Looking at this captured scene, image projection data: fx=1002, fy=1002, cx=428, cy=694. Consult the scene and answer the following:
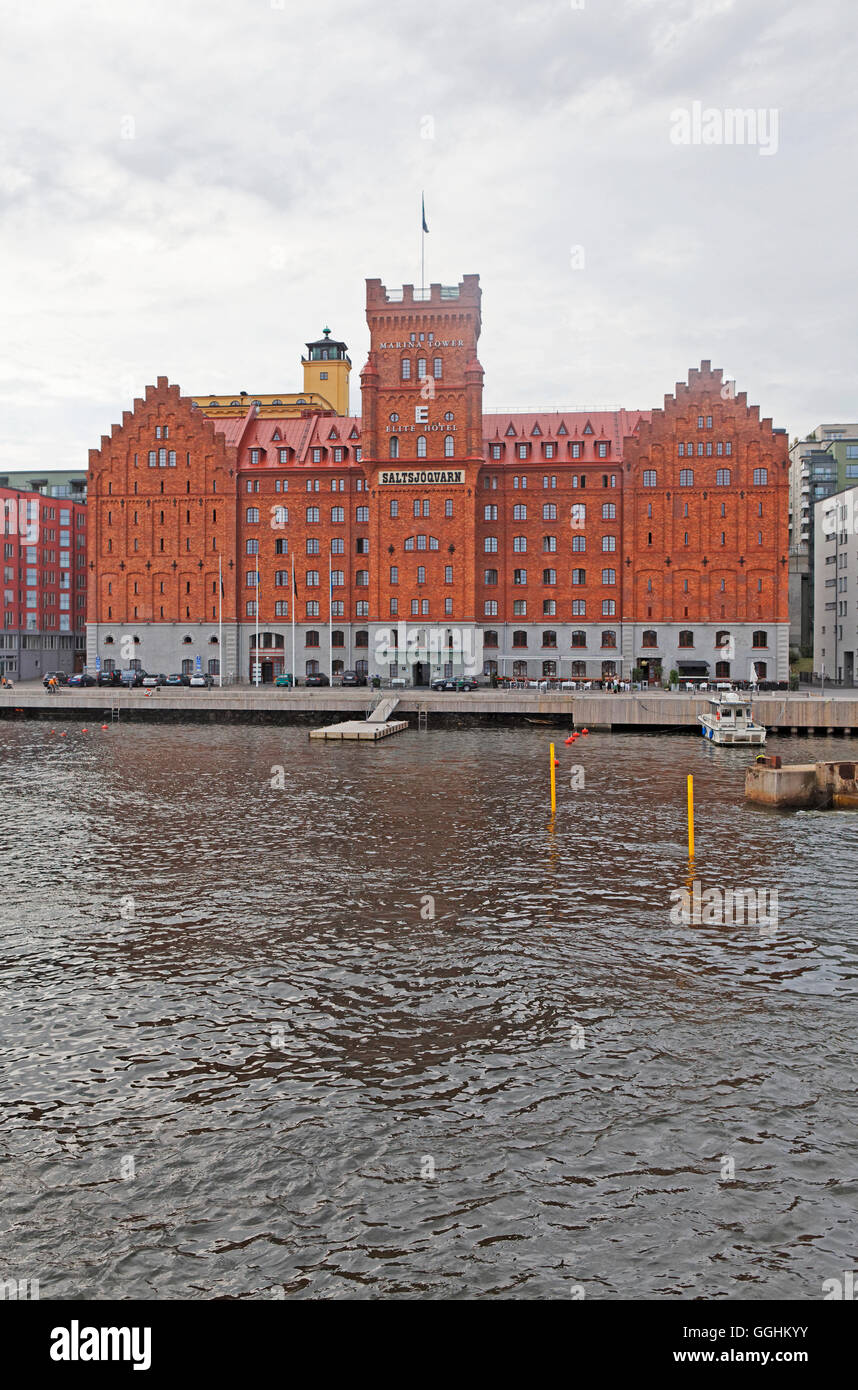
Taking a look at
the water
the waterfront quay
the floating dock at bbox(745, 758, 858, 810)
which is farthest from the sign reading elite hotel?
the water

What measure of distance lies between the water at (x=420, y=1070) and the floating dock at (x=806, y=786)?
778cm

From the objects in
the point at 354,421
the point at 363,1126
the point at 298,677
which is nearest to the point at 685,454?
the point at 354,421

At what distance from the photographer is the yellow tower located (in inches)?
5802

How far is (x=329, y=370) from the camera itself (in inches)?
5797

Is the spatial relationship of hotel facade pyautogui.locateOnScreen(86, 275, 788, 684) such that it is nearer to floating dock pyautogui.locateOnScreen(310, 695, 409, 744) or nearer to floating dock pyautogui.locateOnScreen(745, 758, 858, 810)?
floating dock pyautogui.locateOnScreen(310, 695, 409, 744)

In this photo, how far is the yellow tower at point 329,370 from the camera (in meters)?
147

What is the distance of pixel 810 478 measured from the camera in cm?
13912

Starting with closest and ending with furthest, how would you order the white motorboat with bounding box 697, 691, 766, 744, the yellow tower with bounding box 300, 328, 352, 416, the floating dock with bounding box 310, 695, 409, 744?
the white motorboat with bounding box 697, 691, 766, 744, the floating dock with bounding box 310, 695, 409, 744, the yellow tower with bounding box 300, 328, 352, 416

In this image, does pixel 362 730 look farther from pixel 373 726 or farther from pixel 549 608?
pixel 549 608

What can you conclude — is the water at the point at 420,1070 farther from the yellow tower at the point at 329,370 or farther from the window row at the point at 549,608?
the yellow tower at the point at 329,370

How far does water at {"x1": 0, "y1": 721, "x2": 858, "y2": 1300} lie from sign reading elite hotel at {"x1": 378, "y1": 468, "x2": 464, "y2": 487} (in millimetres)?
71497
